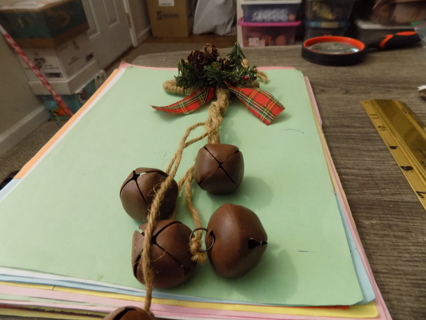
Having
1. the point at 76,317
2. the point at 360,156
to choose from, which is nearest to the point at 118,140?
the point at 76,317

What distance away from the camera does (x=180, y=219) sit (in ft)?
1.29

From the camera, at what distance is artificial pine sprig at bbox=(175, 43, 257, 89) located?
24.8 inches

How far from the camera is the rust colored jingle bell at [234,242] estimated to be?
0.94 feet

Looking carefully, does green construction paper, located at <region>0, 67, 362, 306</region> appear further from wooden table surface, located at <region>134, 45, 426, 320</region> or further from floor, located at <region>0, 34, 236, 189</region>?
floor, located at <region>0, 34, 236, 189</region>

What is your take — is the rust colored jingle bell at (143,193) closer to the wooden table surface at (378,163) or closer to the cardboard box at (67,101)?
the wooden table surface at (378,163)

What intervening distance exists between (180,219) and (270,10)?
1246mm

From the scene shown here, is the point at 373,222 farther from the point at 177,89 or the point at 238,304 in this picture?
the point at 177,89

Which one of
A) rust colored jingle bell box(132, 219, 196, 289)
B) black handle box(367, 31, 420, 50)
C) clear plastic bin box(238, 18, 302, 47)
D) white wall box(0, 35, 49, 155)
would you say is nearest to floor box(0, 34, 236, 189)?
white wall box(0, 35, 49, 155)

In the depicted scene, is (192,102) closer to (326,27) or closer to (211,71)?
(211,71)

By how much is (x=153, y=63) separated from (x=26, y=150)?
2.75 ft

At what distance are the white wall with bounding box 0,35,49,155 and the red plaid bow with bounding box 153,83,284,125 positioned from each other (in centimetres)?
111

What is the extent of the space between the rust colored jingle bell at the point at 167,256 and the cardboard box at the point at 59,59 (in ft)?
4.56

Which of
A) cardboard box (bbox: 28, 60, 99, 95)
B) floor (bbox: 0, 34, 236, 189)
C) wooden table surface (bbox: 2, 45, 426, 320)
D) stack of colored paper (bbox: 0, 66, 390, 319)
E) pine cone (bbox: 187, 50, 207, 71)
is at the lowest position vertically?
floor (bbox: 0, 34, 236, 189)

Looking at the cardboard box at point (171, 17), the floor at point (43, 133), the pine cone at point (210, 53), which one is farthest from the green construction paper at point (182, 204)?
the cardboard box at point (171, 17)
